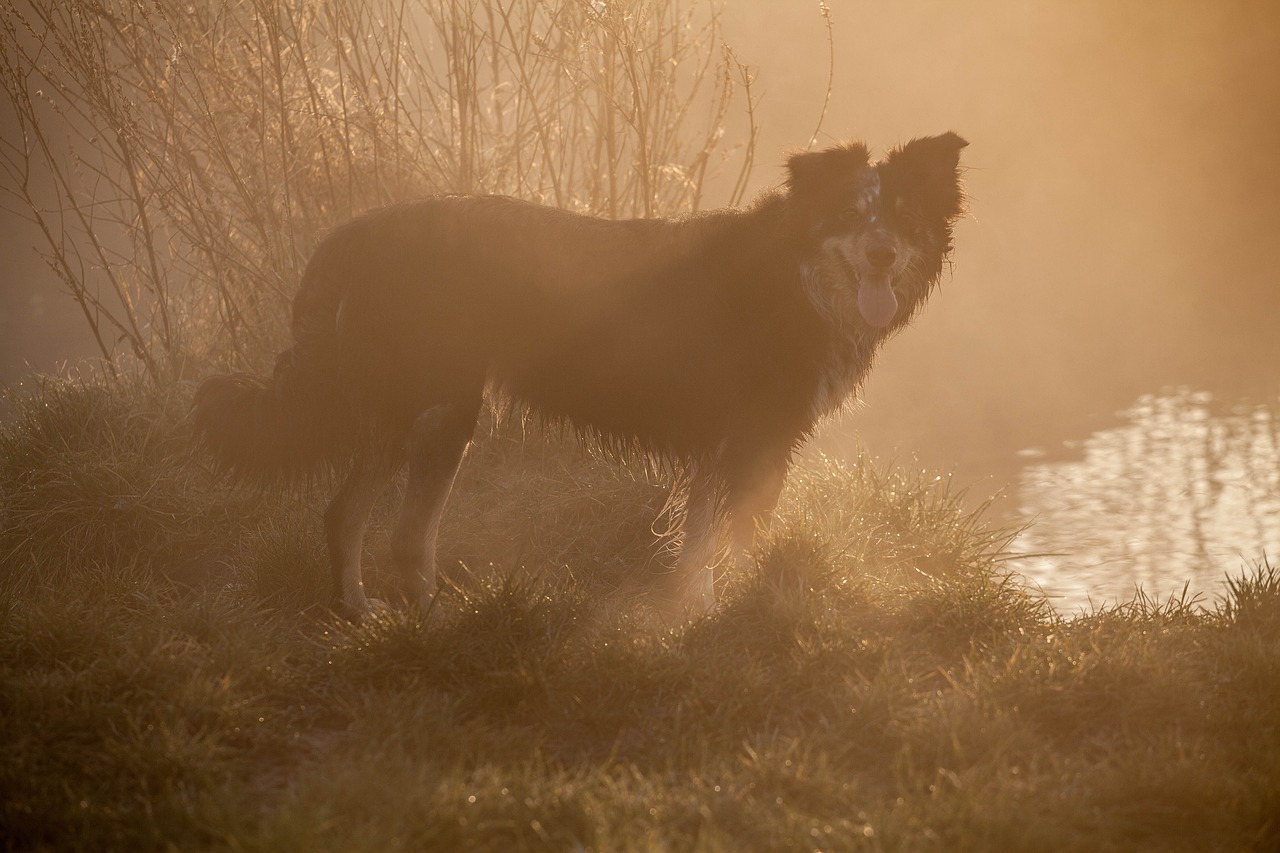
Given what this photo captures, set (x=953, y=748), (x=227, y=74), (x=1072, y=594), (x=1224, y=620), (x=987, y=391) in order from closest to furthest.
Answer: (x=953, y=748)
(x=1224, y=620)
(x=1072, y=594)
(x=227, y=74)
(x=987, y=391)

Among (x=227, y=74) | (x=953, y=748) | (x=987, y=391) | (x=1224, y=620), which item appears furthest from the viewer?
(x=987, y=391)

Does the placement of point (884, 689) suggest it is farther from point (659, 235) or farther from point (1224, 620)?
point (659, 235)

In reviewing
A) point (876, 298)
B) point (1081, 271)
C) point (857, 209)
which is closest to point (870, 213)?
point (857, 209)

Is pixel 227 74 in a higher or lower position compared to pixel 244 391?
higher

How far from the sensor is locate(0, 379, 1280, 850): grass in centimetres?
268

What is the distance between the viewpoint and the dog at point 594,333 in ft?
13.6

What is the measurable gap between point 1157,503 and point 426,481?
6468 mm

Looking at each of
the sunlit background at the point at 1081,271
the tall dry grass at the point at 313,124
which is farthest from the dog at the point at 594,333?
the sunlit background at the point at 1081,271

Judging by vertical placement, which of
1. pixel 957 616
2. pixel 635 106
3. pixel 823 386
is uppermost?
pixel 635 106

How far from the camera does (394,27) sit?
6.66 metres

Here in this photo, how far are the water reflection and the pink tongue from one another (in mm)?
2193

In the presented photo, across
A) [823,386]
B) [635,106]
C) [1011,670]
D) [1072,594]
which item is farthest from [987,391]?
[1011,670]

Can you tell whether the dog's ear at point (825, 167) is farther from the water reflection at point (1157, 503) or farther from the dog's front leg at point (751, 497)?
the water reflection at point (1157, 503)

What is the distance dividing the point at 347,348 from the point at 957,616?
2658 mm
